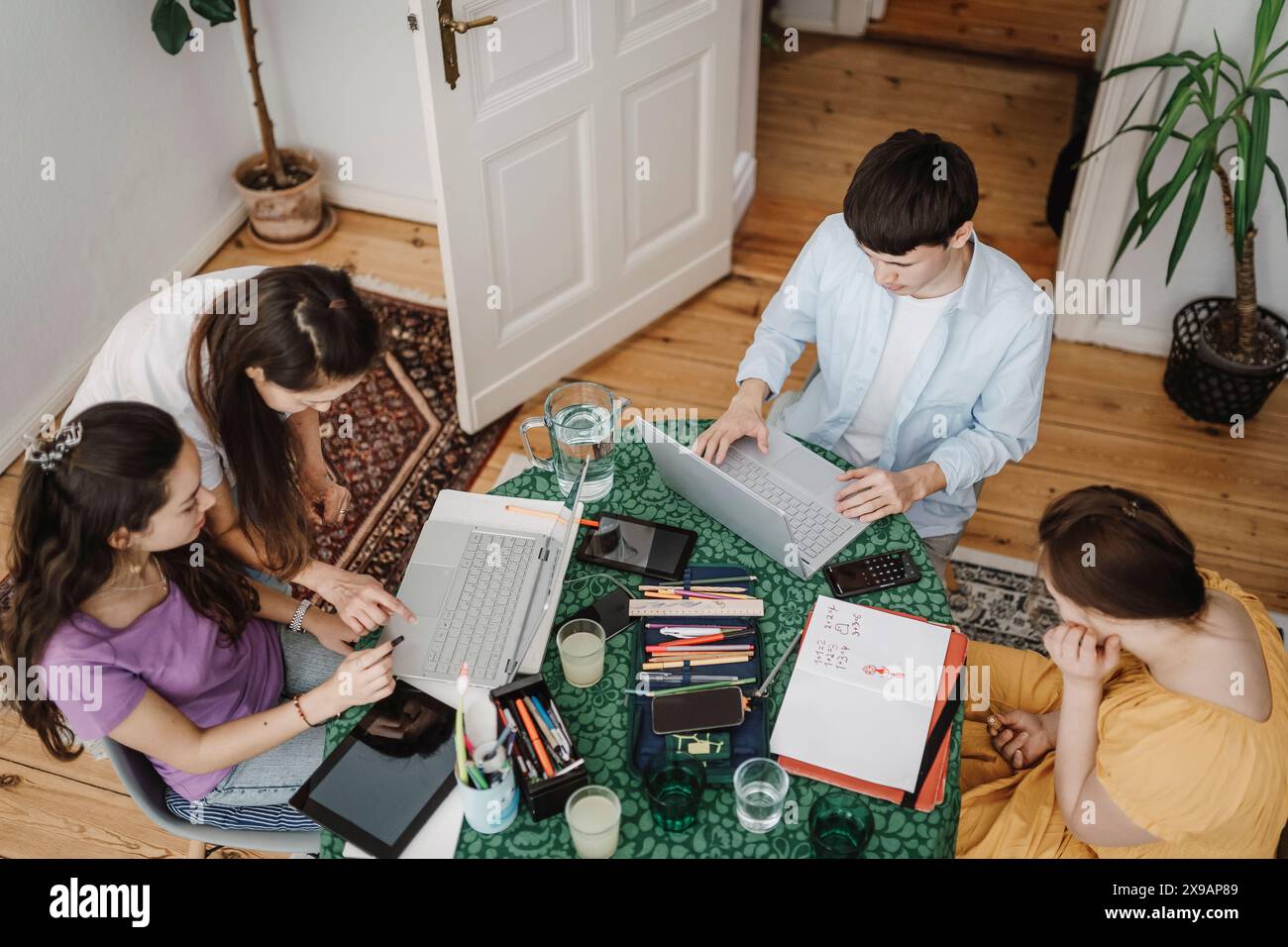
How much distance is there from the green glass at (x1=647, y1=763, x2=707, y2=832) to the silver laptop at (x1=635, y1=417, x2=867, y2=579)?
0.41 metres

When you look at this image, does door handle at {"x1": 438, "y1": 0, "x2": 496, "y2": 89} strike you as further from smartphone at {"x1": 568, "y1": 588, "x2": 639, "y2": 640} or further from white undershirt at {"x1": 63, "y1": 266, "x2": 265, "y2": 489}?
smartphone at {"x1": 568, "y1": 588, "x2": 639, "y2": 640}

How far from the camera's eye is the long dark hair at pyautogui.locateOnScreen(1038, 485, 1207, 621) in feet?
4.75

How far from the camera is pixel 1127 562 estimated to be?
1.45 m

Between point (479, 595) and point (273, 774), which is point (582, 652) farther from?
point (273, 774)

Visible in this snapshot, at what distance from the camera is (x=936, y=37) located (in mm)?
4867

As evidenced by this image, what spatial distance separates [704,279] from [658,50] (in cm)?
85

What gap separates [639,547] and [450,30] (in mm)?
1324

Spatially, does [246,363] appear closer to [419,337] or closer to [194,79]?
[419,337]

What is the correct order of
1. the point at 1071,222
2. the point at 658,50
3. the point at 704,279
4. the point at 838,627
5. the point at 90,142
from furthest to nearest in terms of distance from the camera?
the point at 704,279 < the point at 1071,222 < the point at 90,142 < the point at 658,50 < the point at 838,627

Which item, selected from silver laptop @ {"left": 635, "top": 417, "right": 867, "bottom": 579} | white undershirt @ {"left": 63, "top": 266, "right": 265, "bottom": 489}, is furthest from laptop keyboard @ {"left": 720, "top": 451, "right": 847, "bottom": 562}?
white undershirt @ {"left": 63, "top": 266, "right": 265, "bottom": 489}

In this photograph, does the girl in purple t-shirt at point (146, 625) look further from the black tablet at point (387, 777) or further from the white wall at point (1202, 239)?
the white wall at point (1202, 239)

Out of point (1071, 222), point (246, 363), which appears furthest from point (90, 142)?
point (1071, 222)

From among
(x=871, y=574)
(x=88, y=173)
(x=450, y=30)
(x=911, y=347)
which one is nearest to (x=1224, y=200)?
(x=911, y=347)

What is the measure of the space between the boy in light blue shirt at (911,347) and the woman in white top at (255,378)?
25.3 inches
